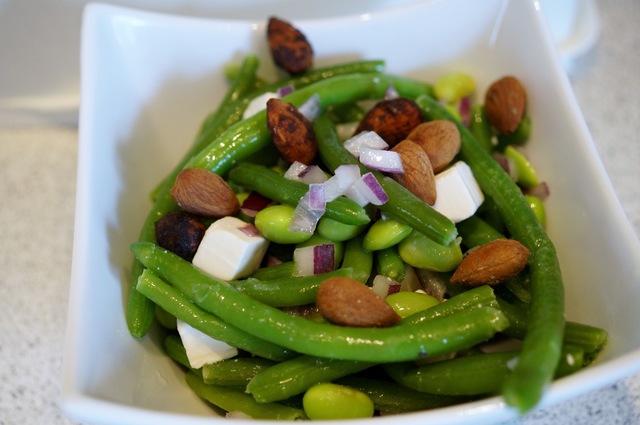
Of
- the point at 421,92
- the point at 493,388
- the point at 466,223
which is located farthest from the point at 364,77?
the point at 493,388

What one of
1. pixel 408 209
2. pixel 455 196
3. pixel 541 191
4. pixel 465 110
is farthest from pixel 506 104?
pixel 408 209

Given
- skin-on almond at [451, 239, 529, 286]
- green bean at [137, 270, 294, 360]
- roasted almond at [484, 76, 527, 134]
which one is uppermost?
roasted almond at [484, 76, 527, 134]

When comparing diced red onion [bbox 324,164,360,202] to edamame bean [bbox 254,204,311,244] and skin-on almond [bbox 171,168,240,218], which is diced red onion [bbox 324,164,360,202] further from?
skin-on almond [bbox 171,168,240,218]

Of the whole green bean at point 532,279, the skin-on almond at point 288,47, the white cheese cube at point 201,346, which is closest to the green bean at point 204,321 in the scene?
the white cheese cube at point 201,346

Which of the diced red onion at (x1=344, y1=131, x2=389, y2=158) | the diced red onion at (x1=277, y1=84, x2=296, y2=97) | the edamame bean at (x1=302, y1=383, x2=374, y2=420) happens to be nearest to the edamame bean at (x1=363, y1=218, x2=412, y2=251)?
A: the diced red onion at (x1=344, y1=131, x2=389, y2=158)

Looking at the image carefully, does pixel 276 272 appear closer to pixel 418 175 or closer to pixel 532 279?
pixel 418 175

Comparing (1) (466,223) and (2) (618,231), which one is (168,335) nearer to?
(1) (466,223)
